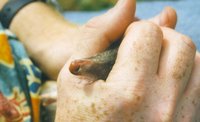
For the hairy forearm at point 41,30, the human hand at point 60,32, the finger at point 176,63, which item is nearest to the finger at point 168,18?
the human hand at point 60,32

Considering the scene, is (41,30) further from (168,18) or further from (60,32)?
(168,18)

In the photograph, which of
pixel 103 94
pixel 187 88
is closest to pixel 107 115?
pixel 103 94

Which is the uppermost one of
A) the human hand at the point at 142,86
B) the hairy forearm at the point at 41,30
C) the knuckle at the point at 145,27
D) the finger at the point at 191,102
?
the knuckle at the point at 145,27

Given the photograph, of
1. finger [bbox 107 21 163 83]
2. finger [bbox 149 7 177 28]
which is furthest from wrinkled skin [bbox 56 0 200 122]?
finger [bbox 149 7 177 28]

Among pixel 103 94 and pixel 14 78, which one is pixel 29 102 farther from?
pixel 103 94

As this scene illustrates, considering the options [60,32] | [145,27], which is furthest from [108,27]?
[60,32]

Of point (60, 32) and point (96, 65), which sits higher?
point (96, 65)

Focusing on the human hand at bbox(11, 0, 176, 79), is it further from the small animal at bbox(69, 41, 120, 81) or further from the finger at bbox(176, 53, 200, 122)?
the finger at bbox(176, 53, 200, 122)

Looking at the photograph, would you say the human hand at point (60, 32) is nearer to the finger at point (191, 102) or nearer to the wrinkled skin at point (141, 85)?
the wrinkled skin at point (141, 85)
